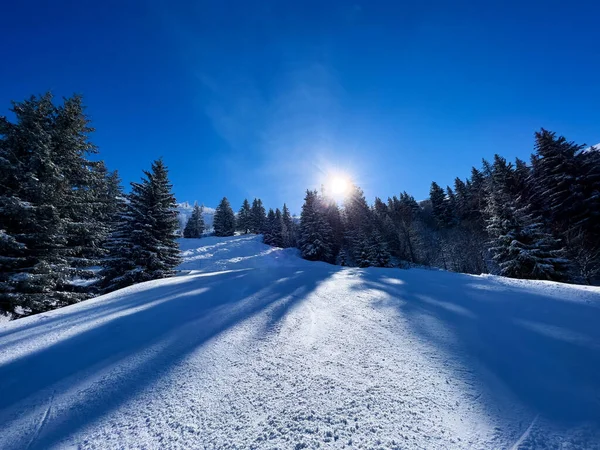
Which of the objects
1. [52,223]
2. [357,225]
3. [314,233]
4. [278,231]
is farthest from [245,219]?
[52,223]

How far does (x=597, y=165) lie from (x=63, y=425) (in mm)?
28634

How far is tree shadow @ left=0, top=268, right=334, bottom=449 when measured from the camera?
2270 mm

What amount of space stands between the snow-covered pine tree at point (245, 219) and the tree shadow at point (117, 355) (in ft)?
178

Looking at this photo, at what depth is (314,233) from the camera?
32562 millimetres

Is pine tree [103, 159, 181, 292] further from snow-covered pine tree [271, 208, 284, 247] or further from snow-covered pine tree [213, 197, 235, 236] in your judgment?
snow-covered pine tree [213, 197, 235, 236]

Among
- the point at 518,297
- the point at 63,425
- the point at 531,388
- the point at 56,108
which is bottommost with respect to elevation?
the point at 63,425

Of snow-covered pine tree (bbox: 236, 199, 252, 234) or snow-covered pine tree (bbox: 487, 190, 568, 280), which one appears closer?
snow-covered pine tree (bbox: 487, 190, 568, 280)

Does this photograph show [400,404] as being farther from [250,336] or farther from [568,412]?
[250,336]

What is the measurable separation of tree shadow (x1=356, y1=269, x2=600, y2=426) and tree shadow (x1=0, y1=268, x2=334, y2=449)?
2574 millimetres

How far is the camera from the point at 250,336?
366 cm

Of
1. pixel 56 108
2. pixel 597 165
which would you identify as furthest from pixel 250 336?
pixel 597 165

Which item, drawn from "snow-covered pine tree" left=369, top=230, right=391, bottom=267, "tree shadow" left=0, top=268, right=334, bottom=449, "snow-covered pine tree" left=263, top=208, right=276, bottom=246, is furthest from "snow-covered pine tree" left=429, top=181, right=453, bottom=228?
"tree shadow" left=0, top=268, right=334, bottom=449

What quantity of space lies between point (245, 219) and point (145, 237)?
47.7m

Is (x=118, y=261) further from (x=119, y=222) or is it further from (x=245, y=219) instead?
(x=245, y=219)
